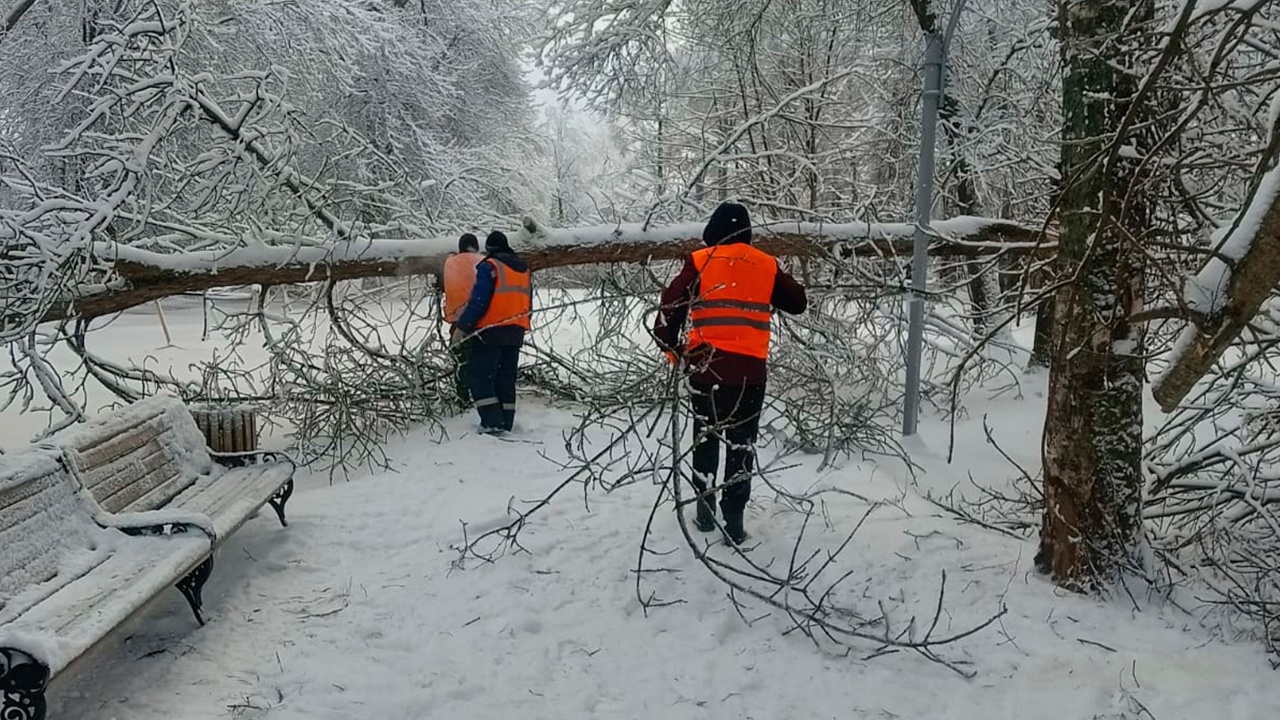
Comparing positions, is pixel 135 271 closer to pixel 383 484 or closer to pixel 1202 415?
pixel 383 484

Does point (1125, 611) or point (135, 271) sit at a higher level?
point (135, 271)

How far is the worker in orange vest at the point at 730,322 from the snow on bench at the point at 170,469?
234 centimetres

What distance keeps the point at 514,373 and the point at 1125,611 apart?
15.9 ft

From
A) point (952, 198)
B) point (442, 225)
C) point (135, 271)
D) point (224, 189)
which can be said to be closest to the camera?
point (135, 271)

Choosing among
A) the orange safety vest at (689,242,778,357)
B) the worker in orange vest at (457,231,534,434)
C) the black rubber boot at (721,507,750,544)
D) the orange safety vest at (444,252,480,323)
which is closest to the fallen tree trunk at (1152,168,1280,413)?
the orange safety vest at (689,242,778,357)

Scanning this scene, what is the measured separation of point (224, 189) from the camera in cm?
705

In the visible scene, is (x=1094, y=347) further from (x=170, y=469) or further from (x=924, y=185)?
(x=170, y=469)

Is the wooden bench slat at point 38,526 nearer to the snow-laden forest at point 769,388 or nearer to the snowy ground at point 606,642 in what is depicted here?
the snow-laden forest at point 769,388

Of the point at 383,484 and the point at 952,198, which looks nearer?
the point at 383,484

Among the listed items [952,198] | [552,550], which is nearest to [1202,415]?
[552,550]

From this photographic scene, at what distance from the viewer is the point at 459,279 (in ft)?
23.7

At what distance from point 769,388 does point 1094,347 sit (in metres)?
4.12

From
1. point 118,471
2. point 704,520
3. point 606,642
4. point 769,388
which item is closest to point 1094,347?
point 704,520

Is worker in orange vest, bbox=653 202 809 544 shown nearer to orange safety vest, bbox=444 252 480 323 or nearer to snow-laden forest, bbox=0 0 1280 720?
snow-laden forest, bbox=0 0 1280 720
